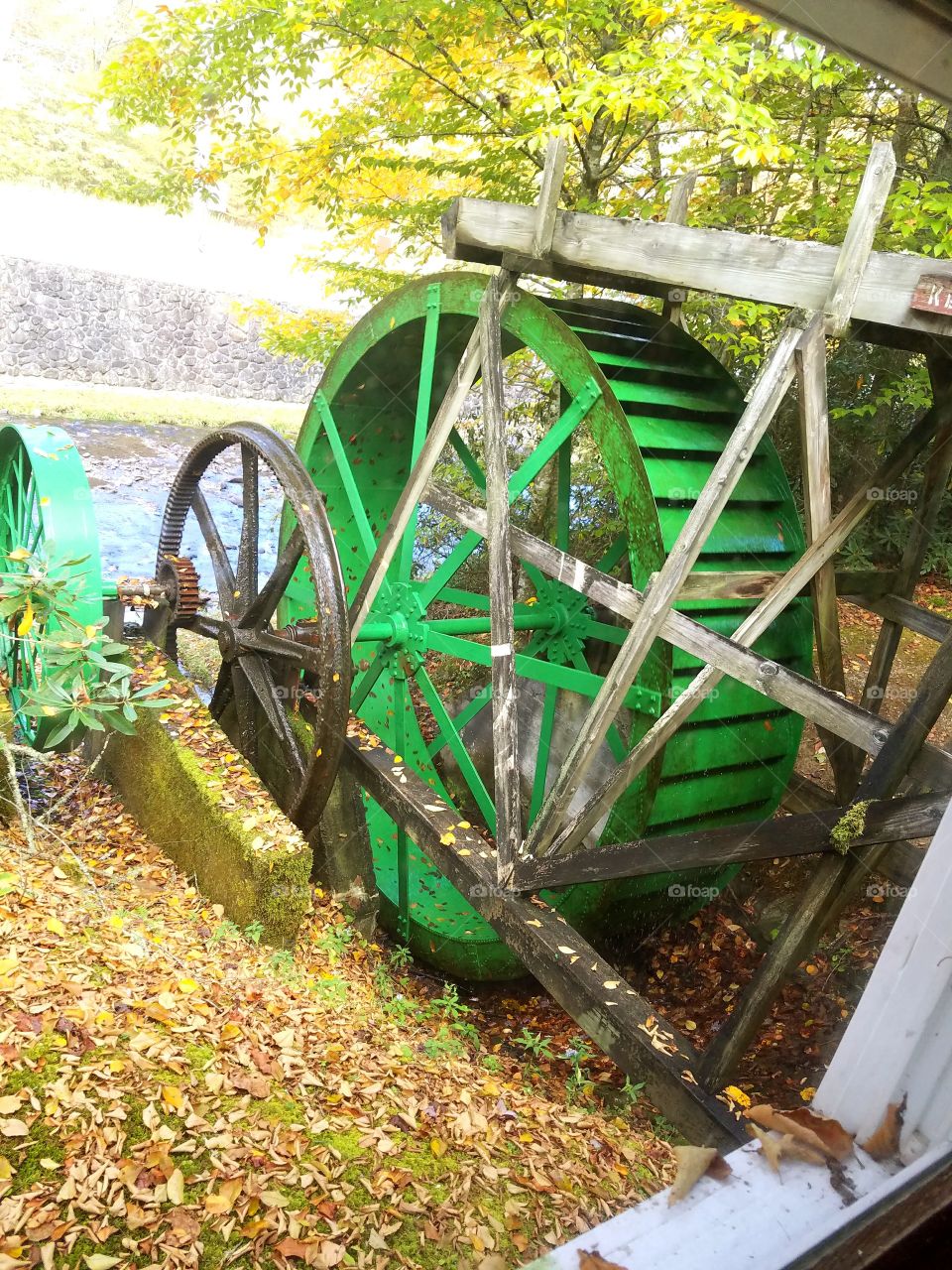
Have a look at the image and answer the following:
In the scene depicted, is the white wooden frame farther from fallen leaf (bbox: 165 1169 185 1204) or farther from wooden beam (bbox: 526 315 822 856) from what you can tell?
wooden beam (bbox: 526 315 822 856)

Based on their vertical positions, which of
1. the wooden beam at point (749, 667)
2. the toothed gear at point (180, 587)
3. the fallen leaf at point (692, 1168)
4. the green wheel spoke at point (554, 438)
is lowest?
the toothed gear at point (180, 587)

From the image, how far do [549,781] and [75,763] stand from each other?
3222 millimetres

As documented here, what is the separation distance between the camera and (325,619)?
4305 millimetres

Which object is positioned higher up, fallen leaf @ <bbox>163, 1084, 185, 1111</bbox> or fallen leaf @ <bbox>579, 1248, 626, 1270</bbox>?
fallen leaf @ <bbox>579, 1248, 626, 1270</bbox>

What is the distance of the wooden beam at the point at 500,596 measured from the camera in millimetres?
3910

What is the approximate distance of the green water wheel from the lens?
A: 4270mm

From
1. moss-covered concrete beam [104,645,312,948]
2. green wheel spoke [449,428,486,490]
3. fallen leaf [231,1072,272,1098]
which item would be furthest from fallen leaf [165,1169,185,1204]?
green wheel spoke [449,428,486,490]

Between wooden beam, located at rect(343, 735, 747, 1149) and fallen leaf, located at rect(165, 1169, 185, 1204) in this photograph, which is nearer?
fallen leaf, located at rect(165, 1169, 185, 1204)

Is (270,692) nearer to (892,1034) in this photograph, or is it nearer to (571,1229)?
(571,1229)

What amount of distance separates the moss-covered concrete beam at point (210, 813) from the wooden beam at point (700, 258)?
280 cm

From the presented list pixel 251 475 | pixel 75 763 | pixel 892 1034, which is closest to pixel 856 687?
pixel 251 475

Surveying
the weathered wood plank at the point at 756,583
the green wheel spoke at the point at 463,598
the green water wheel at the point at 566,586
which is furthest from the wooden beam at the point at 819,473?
the green wheel spoke at the point at 463,598

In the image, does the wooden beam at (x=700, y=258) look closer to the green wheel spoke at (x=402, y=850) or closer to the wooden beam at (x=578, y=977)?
the wooden beam at (x=578, y=977)

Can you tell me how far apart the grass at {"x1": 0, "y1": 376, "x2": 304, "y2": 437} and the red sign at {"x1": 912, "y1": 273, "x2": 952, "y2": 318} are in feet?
47.8
